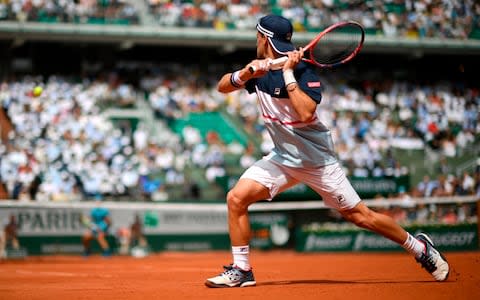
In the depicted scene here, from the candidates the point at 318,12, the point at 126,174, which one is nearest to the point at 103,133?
the point at 126,174

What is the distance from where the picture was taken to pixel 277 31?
768 centimetres

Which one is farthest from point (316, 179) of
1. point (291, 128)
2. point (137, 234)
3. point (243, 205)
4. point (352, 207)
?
point (137, 234)

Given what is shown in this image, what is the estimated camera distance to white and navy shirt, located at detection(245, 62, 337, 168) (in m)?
7.68

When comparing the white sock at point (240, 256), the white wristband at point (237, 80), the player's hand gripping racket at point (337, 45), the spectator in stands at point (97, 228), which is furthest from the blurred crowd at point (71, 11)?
the white sock at point (240, 256)

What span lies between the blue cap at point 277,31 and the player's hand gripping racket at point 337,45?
1.29 ft

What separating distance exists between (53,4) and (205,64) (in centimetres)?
596

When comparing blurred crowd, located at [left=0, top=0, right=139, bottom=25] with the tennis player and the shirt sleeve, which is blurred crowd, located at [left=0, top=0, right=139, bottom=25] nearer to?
the tennis player

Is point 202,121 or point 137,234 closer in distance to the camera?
point 137,234

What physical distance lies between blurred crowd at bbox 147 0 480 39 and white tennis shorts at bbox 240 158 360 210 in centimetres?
1950

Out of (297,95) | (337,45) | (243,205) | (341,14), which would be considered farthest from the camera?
(341,14)

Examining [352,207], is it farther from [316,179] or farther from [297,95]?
[297,95]

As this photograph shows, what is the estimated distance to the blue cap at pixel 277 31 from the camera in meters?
7.68

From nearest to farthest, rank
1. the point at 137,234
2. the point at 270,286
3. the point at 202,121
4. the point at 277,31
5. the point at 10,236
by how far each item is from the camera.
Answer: the point at 277,31
the point at 270,286
the point at 10,236
the point at 137,234
the point at 202,121

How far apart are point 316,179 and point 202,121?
60.6 ft
